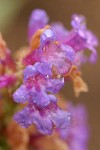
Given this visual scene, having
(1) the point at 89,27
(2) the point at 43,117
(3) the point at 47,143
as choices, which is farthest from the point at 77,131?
(1) the point at 89,27

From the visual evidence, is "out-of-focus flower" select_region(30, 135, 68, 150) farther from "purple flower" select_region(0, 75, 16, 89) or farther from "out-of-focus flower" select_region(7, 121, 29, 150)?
"purple flower" select_region(0, 75, 16, 89)

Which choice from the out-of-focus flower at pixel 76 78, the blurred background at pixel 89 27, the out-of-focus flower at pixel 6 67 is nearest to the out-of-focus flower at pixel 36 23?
the out-of-focus flower at pixel 6 67

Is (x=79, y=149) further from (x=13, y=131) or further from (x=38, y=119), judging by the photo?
(x=38, y=119)

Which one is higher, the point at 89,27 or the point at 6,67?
the point at 6,67

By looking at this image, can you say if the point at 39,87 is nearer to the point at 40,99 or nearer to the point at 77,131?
the point at 40,99

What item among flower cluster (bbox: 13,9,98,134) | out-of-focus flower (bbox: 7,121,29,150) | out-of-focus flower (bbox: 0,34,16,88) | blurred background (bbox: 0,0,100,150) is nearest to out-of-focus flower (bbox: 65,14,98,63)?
flower cluster (bbox: 13,9,98,134)

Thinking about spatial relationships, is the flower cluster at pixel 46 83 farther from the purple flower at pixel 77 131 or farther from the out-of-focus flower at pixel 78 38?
the purple flower at pixel 77 131

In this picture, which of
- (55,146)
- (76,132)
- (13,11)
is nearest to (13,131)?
(55,146)
